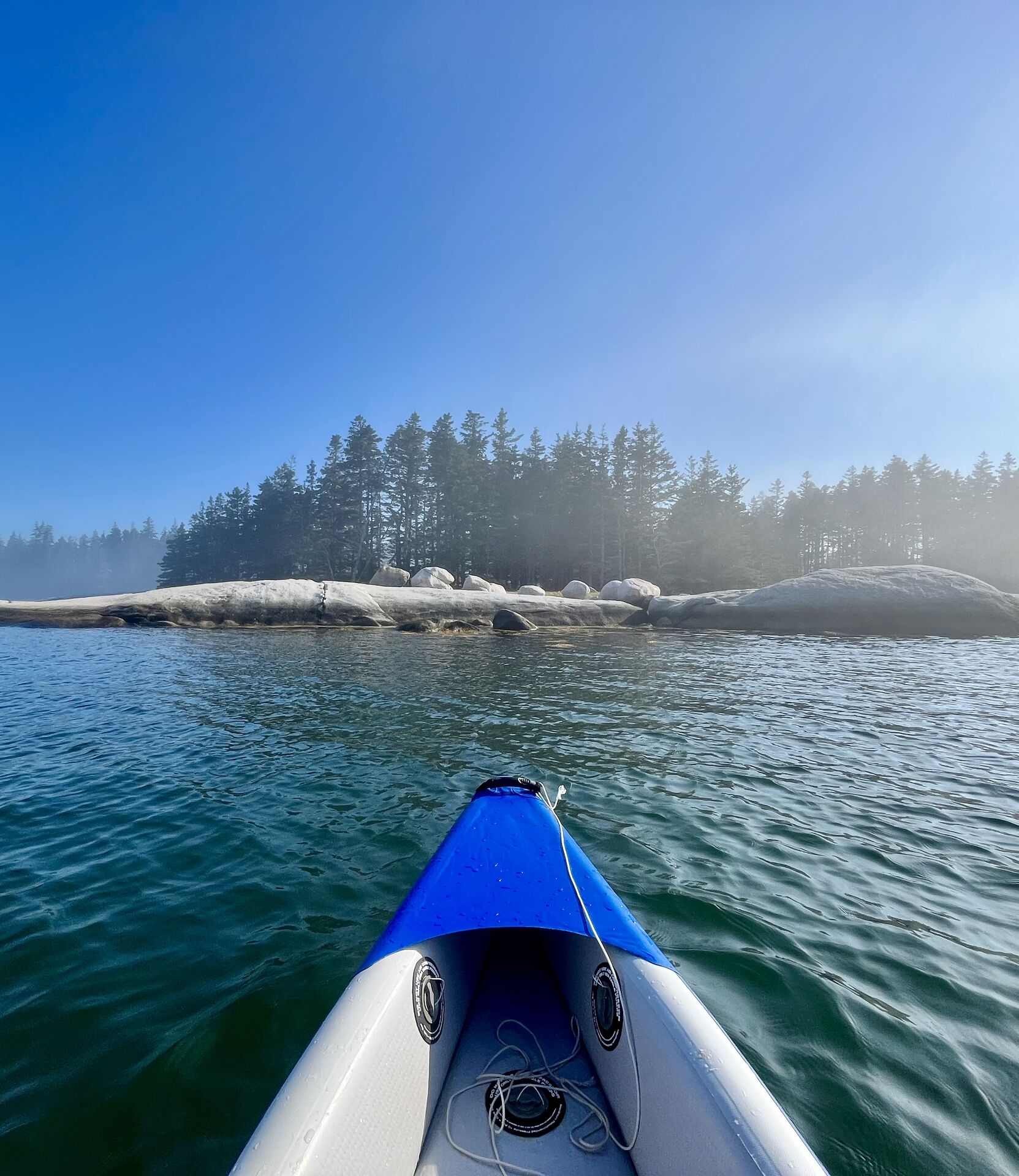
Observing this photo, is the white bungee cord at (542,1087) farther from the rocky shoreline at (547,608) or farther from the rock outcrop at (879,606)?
the rock outcrop at (879,606)

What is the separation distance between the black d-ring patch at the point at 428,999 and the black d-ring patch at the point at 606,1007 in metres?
0.68

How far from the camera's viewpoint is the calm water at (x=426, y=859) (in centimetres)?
237

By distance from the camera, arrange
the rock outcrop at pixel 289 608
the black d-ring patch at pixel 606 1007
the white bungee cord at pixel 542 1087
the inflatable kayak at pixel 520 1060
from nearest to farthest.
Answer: the inflatable kayak at pixel 520 1060, the white bungee cord at pixel 542 1087, the black d-ring patch at pixel 606 1007, the rock outcrop at pixel 289 608

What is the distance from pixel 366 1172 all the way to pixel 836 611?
26979 mm

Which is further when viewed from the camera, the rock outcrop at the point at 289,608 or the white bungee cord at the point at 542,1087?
the rock outcrop at the point at 289,608

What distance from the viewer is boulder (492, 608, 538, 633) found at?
25.0 metres

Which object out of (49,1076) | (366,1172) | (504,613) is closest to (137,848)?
(49,1076)

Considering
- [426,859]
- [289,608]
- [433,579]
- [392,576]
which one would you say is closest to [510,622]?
[289,608]

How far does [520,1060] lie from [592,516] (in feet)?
145

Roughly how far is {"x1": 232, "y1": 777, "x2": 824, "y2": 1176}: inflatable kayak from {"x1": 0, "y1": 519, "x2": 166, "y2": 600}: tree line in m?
161

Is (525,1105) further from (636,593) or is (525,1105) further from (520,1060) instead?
(636,593)

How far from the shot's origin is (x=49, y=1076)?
2.45m

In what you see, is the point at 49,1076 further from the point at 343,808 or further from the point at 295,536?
the point at 295,536

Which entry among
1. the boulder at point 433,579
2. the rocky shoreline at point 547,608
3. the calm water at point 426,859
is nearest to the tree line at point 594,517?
the boulder at point 433,579
